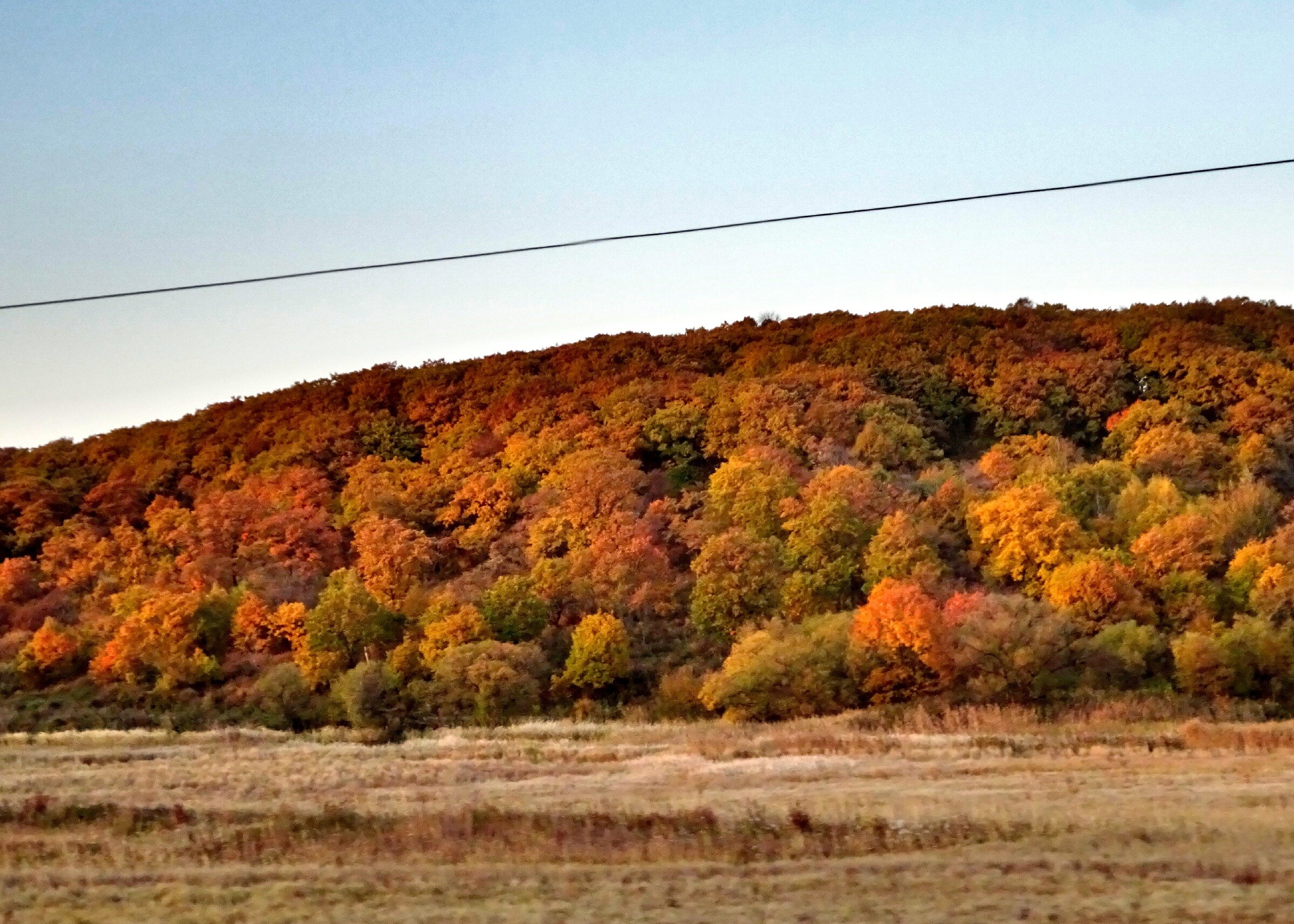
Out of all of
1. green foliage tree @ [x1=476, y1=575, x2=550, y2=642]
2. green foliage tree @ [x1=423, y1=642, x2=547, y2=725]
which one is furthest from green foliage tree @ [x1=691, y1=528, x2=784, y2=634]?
green foliage tree @ [x1=423, y1=642, x2=547, y2=725]

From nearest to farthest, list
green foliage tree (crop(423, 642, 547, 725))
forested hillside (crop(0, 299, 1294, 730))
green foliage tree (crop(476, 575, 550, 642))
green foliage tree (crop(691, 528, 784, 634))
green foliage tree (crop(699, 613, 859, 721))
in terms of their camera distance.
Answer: green foliage tree (crop(699, 613, 859, 721)), green foliage tree (crop(423, 642, 547, 725)), forested hillside (crop(0, 299, 1294, 730)), green foliage tree (crop(476, 575, 550, 642)), green foliage tree (crop(691, 528, 784, 634))

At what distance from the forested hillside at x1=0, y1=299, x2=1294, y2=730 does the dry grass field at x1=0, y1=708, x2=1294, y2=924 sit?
9949mm

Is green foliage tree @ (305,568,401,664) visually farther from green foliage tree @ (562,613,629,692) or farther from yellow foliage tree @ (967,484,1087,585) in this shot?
yellow foliage tree @ (967,484,1087,585)

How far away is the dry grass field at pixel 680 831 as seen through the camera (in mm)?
18031

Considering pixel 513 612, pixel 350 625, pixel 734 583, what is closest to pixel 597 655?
pixel 513 612

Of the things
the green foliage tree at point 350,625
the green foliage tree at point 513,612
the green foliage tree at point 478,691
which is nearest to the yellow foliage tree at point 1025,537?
the green foliage tree at point 513,612

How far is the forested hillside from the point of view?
48.3 m

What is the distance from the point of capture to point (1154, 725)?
1574 inches

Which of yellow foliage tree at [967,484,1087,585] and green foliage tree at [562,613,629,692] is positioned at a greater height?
yellow foliage tree at [967,484,1087,585]

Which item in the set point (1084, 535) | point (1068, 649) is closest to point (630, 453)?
point (1084, 535)

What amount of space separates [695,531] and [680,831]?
37.3m

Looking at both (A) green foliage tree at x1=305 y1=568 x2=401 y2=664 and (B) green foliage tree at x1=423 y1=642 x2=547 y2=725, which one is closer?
(B) green foliage tree at x1=423 y1=642 x2=547 y2=725

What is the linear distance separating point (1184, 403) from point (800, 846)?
5564cm

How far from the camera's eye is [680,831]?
23000 mm
